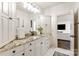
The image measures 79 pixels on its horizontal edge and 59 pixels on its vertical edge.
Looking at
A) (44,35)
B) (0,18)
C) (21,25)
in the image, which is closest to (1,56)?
(0,18)

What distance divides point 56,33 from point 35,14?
2.16 ft

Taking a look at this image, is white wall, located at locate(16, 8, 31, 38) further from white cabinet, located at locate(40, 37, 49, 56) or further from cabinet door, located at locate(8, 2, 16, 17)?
white cabinet, located at locate(40, 37, 49, 56)

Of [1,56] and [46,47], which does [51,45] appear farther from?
[1,56]

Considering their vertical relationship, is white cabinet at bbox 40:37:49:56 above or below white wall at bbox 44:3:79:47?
below

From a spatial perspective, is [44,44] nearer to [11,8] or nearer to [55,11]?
[55,11]

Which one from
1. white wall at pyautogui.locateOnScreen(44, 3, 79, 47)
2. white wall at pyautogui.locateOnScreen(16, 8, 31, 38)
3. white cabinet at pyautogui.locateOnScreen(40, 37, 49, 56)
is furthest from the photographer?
white cabinet at pyautogui.locateOnScreen(40, 37, 49, 56)

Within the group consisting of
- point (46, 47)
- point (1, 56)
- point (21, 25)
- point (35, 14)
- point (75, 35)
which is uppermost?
point (35, 14)

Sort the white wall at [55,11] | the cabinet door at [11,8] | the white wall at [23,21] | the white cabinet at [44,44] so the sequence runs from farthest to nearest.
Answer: the white cabinet at [44,44], the white wall at [55,11], the white wall at [23,21], the cabinet door at [11,8]

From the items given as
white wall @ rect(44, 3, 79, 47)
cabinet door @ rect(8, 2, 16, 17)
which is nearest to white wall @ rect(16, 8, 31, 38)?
cabinet door @ rect(8, 2, 16, 17)

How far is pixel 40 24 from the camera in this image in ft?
6.32

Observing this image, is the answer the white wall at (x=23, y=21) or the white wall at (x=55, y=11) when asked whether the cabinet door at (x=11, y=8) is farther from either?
the white wall at (x=55, y=11)

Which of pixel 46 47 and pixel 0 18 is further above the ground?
pixel 0 18

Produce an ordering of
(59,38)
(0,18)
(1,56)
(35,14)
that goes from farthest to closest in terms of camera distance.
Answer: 1. (59,38)
2. (35,14)
3. (0,18)
4. (1,56)

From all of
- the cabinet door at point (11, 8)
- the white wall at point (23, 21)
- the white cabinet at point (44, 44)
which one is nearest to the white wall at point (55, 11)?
the white cabinet at point (44, 44)
